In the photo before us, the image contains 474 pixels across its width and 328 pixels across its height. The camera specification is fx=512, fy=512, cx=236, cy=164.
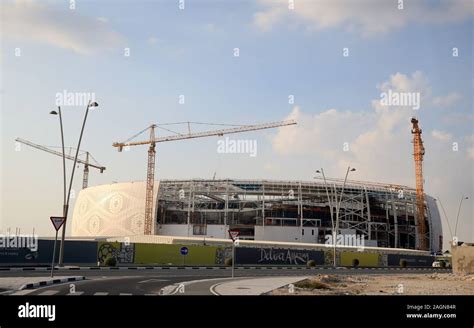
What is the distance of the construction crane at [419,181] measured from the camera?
381 ft

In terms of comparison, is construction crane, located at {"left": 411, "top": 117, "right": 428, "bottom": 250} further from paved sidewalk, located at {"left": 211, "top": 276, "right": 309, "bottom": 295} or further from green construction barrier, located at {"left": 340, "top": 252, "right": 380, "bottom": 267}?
paved sidewalk, located at {"left": 211, "top": 276, "right": 309, "bottom": 295}

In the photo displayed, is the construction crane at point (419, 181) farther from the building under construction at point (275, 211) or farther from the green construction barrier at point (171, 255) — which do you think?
the green construction barrier at point (171, 255)

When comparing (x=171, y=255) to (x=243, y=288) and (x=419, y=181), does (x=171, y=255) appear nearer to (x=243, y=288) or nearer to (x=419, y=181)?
(x=243, y=288)

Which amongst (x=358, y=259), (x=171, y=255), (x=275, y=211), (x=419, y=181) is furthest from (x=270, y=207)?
(x=171, y=255)

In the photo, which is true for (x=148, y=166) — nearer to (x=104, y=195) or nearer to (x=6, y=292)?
(x=104, y=195)

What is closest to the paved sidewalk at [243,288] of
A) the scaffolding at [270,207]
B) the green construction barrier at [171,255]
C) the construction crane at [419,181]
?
the green construction barrier at [171,255]

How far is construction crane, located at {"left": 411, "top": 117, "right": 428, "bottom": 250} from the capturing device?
381 ft

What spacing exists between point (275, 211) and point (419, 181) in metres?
38.7

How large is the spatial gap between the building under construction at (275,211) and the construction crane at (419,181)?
109 centimetres

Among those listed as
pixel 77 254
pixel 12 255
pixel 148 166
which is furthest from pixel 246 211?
pixel 12 255

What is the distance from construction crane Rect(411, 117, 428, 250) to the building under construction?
3.58 feet
